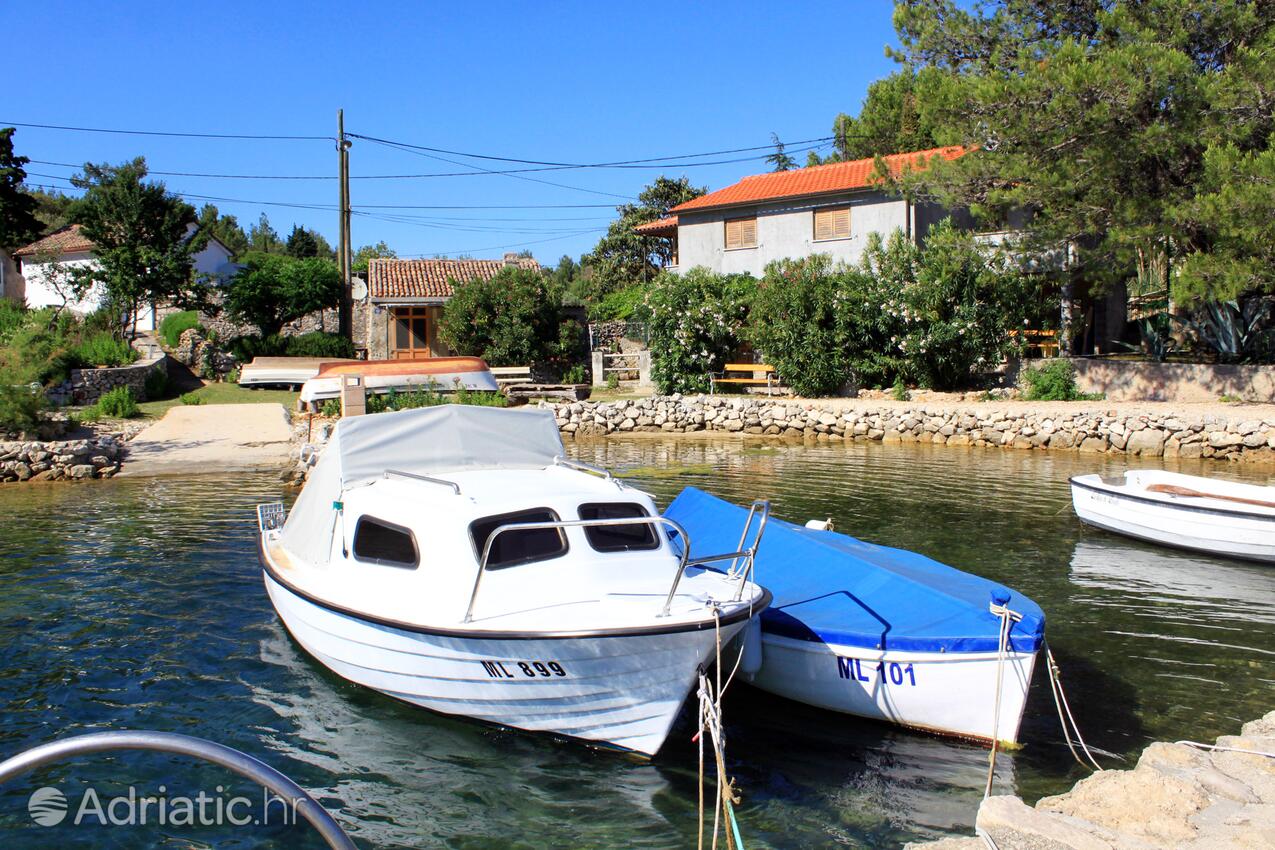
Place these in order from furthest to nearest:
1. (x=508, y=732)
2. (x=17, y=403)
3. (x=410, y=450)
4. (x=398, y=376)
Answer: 1. (x=398, y=376)
2. (x=17, y=403)
3. (x=410, y=450)
4. (x=508, y=732)


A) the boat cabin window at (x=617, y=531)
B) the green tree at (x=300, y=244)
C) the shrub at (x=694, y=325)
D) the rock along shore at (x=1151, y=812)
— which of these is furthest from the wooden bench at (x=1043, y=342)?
the green tree at (x=300, y=244)

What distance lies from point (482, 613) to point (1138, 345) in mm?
31581

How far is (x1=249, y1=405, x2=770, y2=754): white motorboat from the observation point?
7.21 metres

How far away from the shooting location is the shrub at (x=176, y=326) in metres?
35.6

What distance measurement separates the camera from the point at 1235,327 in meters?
27.5

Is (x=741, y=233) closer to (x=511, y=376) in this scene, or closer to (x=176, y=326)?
(x=511, y=376)

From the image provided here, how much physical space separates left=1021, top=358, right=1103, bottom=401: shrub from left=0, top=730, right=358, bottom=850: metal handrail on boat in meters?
28.5

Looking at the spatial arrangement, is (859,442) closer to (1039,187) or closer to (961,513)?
(1039,187)

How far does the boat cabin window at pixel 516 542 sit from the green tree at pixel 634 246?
4835 cm

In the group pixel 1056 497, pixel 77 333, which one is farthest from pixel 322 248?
pixel 1056 497

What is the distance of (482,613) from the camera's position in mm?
7633

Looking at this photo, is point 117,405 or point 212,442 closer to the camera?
point 212,442

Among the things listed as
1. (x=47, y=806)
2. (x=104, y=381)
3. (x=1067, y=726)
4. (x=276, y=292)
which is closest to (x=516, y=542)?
(x=47, y=806)

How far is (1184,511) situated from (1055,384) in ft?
50.8
